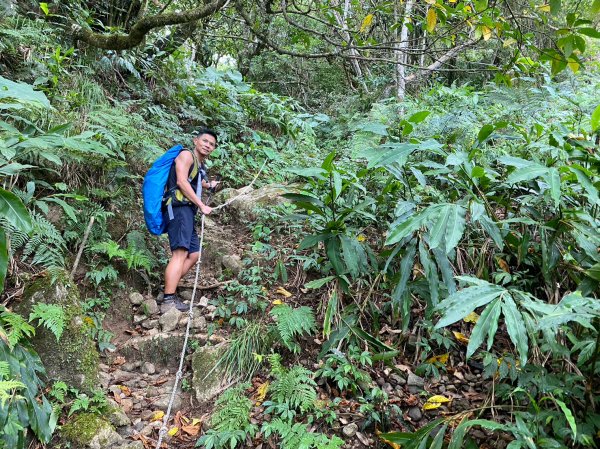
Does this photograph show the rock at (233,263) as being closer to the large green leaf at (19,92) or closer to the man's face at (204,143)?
the man's face at (204,143)

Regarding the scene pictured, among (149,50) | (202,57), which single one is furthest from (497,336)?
(202,57)

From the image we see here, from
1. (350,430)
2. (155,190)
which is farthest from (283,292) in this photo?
(155,190)

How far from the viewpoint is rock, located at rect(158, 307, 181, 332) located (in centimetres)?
434

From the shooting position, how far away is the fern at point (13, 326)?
3.02m

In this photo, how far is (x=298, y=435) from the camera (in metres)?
3.08

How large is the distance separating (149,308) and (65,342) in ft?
3.72

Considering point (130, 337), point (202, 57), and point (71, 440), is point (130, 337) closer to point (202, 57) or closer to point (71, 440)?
point (71, 440)

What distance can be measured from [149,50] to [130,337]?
6.12 m

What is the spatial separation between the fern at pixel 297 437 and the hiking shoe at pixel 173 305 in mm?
1864

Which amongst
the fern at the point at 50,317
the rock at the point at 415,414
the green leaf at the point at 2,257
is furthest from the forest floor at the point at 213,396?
the green leaf at the point at 2,257

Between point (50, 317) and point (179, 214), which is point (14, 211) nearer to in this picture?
point (50, 317)

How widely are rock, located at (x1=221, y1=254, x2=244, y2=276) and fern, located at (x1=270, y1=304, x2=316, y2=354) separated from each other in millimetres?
1172

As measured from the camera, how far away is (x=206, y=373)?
378 centimetres

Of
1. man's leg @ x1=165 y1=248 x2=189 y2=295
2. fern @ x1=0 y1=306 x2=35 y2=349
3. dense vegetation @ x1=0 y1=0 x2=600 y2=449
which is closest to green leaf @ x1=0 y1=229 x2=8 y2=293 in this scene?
dense vegetation @ x1=0 y1=0 x2=600 y2=449
